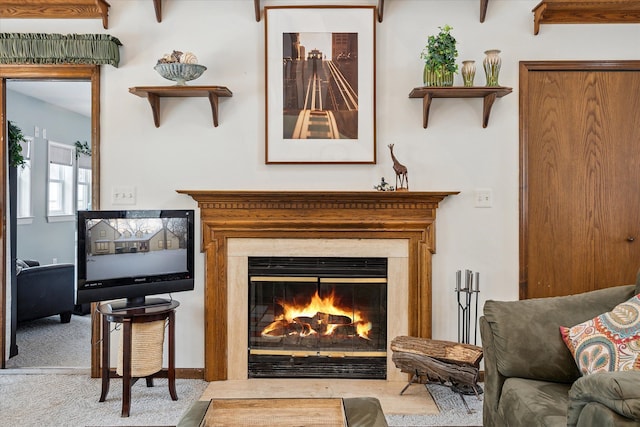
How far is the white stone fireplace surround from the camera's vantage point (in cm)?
300

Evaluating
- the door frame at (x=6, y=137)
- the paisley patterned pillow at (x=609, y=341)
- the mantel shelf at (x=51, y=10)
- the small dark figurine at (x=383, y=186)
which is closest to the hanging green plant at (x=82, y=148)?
the door frame at (x=6, y=137)

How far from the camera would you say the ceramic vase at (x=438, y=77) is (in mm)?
2834

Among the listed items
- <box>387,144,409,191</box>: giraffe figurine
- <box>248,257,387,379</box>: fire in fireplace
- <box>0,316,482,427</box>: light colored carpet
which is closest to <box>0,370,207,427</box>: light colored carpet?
<box>0,316,482,427</box>: light colored carpet

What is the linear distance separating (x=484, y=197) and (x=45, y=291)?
12.8 ft

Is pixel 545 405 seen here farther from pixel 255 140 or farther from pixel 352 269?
pixel 255 140

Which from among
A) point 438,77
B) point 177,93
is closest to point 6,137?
point 177,93

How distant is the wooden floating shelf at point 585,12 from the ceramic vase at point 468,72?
0.55m

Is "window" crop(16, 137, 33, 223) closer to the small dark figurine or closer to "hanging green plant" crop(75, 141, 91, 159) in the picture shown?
"hanging green plant" crop(75, 141, 91, 159)

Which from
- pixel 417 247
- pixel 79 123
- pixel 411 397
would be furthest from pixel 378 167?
pixel 79 123

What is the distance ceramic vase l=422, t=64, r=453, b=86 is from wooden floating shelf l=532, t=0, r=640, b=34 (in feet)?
2.31

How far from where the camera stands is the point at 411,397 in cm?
277

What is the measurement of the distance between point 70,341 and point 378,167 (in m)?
3.01

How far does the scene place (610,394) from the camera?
133 cm

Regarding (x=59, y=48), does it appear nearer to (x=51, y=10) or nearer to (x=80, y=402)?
(x=51, y=10)
